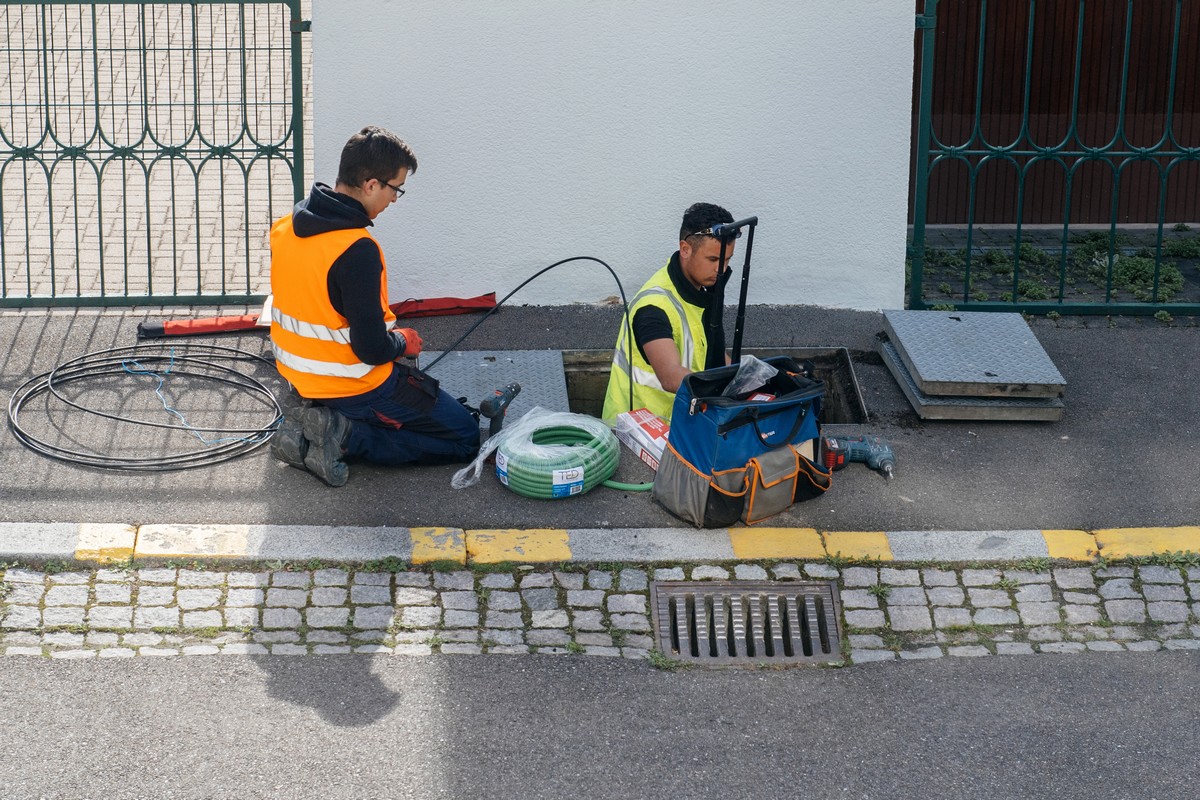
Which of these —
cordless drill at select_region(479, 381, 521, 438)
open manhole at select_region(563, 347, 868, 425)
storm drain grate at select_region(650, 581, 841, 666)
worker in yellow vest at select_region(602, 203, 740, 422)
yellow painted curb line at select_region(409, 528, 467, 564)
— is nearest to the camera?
storm drain grate at select_region(650, 581, 841, 666)

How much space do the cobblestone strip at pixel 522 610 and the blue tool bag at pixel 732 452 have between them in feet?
0.96

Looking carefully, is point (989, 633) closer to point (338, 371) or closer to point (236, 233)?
point (338, 371)

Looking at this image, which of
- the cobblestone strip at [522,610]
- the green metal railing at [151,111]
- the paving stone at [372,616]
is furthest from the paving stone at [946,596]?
the green metal railing at [151,111]

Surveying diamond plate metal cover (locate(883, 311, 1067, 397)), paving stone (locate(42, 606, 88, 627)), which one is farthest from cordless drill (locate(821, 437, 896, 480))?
paving stone (locate(42, 606, 88, 627))

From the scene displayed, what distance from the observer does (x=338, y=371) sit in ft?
20.8

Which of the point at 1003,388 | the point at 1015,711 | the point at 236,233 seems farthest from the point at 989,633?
the point at 236,233

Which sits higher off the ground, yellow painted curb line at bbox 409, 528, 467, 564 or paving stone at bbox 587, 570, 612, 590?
yellow painted curb line at bbox 409, 528, 467, 564

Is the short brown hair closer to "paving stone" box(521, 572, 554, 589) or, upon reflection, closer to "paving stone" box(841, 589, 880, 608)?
"paving stone" box(521, 572, 554, 589)

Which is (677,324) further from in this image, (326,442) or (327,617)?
(327,617)

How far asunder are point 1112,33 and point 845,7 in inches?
119

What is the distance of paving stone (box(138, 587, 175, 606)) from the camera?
562 centimetres

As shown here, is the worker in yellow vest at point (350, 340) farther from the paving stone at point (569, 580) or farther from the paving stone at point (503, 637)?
the paving stone at point (503, 637)

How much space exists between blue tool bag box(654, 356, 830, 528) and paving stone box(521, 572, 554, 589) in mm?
660

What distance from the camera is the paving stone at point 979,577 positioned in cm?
592
